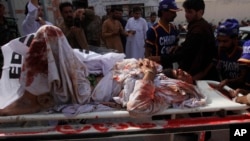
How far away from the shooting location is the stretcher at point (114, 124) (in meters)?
2.15

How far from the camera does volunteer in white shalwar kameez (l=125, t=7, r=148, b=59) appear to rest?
6492 mm

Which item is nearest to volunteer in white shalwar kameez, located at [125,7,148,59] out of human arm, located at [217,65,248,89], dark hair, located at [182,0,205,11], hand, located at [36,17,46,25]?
hand, located at [36,17,46,25]

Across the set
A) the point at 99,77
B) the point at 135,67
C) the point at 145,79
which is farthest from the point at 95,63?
the point at 145,79

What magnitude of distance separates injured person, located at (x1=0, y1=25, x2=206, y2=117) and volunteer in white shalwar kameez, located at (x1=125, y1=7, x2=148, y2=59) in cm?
384

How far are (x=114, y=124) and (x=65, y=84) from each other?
19.0 inches

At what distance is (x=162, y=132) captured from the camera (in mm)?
2197

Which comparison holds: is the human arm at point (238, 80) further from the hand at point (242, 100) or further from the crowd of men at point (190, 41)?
the hand at point (242, 100)

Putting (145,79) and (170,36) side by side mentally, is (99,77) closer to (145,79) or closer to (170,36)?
(145,79)

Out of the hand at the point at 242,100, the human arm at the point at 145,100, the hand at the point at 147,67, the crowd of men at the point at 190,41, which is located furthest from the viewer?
the crowd of men at the point at 190,41

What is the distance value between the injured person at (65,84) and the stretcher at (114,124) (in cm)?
7

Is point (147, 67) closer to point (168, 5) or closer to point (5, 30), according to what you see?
point (168, 5)

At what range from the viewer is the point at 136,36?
6523 millimetres

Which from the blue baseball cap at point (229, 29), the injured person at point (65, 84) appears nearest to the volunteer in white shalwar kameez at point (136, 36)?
the blue baseball cap at point (229, 29)

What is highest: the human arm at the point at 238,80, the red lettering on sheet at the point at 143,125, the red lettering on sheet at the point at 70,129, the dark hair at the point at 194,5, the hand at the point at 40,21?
the dark hair at the point at 194,5
